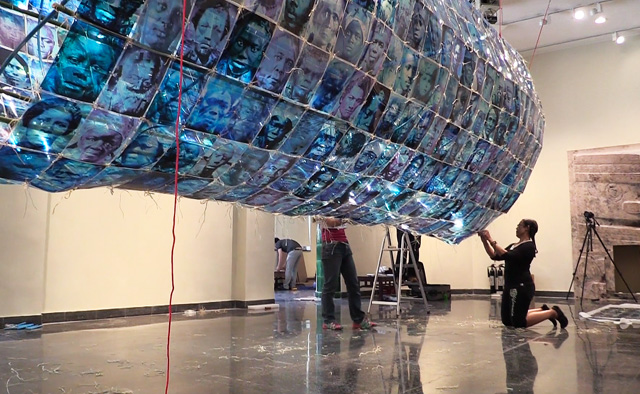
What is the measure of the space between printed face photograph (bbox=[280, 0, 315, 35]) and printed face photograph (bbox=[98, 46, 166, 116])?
253 millimetres

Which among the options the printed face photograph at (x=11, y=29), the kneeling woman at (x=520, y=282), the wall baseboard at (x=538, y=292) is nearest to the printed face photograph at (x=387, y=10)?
the printed face photograph at (x=11, y=29)

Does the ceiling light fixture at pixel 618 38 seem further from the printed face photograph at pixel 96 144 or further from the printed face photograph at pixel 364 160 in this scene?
the printed face photograph at pixel 96 144

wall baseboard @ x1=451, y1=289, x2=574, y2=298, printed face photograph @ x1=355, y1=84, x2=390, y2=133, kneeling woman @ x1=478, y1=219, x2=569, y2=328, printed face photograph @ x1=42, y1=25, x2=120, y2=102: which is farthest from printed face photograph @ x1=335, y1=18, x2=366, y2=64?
wall baseboard @ x1=451, y1=289, x2=574, y2=298

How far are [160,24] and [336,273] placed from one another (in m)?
3.39

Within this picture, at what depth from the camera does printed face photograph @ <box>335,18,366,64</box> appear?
112 cm

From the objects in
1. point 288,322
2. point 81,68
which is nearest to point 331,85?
point 81,68

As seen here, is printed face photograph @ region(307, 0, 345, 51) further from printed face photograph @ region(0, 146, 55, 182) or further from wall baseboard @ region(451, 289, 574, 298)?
wall baseboard @ region(451, 289, 574, 298)

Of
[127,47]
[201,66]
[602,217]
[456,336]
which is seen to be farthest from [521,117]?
[602,217]

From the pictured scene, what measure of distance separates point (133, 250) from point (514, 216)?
642 centimetres

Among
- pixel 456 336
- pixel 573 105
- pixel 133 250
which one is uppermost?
pixel 573 105

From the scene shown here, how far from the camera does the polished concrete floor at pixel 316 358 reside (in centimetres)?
240

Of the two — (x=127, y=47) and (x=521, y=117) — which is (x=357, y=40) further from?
(x=521, y=117)

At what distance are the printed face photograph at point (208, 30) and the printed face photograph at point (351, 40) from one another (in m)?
0.26

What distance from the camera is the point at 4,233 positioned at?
4367 mm
